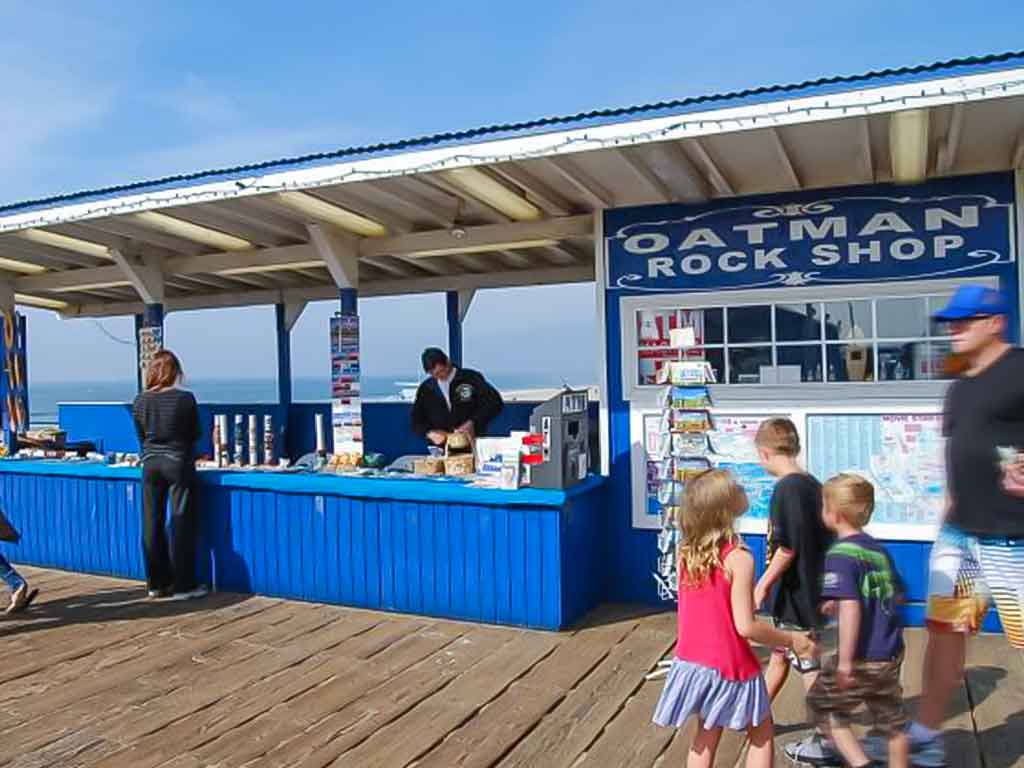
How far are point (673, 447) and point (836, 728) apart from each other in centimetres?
199

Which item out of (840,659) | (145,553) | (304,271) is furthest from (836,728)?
(304,271)

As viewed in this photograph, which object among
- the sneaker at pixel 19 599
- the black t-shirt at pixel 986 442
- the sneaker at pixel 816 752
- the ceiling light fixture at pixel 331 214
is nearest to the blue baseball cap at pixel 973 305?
the black t-shirt at pixel 986 442

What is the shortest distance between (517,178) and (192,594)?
134 inches

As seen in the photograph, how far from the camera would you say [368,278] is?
9.27m

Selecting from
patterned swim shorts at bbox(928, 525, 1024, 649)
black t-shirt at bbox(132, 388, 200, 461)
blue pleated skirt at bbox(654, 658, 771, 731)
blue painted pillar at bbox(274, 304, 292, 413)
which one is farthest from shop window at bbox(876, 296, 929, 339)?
blue painted pillar at bbox(274, 304, 292, 413)

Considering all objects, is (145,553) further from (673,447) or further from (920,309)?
(920,309)

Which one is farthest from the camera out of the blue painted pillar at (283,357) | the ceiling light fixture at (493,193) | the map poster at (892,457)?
the blue painted pillar at (283,357)

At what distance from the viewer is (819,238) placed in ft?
15.9

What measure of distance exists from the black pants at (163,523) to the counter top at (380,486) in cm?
26

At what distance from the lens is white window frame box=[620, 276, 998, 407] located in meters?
4.68

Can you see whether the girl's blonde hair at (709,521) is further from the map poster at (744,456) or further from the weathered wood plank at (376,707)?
the map poster at (744,456)

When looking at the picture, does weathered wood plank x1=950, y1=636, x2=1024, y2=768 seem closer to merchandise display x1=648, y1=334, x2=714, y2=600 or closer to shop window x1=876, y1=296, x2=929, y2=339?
merchandise display x1=648, y1=334, x2=714, y2=600

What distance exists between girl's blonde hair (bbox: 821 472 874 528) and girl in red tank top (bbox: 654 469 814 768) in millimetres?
388

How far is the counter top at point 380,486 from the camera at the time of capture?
4.89 meters
